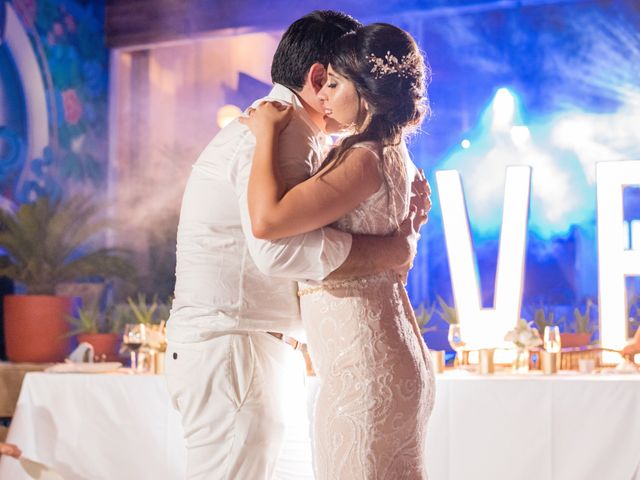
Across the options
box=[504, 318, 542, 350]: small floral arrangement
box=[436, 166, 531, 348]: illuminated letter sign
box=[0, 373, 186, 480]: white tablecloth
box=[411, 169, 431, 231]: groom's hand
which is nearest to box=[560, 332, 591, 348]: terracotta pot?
box=[436, 166, 531, 348]: illuminated letter sign

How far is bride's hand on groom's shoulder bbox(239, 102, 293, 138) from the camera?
1840 millimetres

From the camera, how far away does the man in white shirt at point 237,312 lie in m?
A: 1.91

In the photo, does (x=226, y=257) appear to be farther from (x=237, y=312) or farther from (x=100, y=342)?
(x=100, y=342)

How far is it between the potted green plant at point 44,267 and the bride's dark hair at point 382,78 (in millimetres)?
3379

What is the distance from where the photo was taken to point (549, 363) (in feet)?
10.8

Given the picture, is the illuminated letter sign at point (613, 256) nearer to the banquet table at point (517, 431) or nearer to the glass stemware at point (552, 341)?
the glass stemware at point (552, 341)

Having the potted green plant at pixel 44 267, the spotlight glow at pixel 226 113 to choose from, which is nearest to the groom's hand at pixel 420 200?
the potted green plant at pixel 44 267

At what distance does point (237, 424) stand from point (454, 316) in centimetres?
270

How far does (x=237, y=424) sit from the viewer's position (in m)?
1.91

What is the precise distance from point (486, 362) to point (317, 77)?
164 centimetres

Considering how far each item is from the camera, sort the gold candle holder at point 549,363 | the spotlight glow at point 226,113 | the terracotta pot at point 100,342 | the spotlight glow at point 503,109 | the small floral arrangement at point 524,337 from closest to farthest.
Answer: the gold candle holder at point 549,363 → the small floral arrangement at point 524,337 → the terracotta pot at point 100,342 → the spotlight glow at point 503,109 → the spotlight glow at point 226,113

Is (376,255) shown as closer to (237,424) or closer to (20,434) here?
(237,424)

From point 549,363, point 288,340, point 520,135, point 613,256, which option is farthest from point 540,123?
point 288,340

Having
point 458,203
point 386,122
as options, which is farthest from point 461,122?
point 386,122
